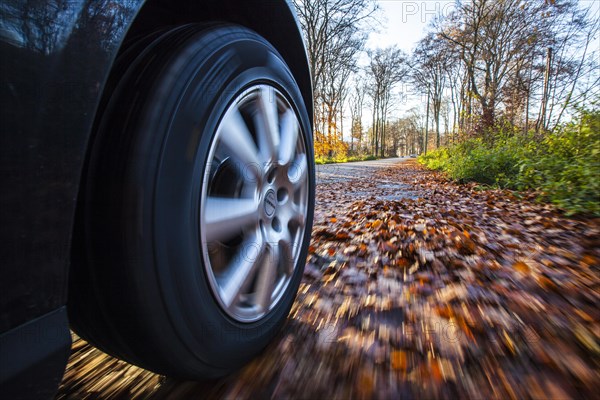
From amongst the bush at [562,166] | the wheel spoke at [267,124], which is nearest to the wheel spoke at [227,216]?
the wheel spoke at [267,124]

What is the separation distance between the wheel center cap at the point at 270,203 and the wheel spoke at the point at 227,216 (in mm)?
79

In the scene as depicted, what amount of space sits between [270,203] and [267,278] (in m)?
0.32

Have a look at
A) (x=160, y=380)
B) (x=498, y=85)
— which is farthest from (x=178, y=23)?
(x=498, y=85)

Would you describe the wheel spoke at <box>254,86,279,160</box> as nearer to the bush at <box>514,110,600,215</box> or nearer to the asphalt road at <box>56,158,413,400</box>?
the asphalt road at <box>56,158,413,400</box>

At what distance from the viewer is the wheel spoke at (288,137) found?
4.89 ft

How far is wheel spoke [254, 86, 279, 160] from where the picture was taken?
52.6 inches

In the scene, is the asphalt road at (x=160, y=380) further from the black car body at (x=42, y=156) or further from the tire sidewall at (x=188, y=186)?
the black car body at (x=42, y=156)

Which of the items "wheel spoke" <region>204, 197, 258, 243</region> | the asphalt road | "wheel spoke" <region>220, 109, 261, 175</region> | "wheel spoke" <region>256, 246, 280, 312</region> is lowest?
the asphalt road

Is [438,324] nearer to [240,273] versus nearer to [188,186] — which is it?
[240,273]

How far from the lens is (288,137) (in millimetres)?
1533

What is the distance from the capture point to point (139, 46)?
982mm

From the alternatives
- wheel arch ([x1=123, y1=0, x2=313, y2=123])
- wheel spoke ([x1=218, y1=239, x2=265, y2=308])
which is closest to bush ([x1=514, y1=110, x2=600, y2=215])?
wheel arch ([x1=123, y1=0, x2=313, y2=123])

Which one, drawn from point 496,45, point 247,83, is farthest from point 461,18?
point 247,83

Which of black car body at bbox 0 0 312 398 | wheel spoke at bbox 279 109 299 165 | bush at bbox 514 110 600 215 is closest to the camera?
black car body at bbox 0 0 312 398
